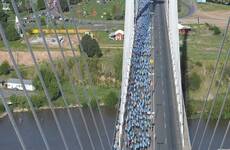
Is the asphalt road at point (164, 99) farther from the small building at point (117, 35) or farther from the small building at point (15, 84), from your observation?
the small building at point (15, 84)

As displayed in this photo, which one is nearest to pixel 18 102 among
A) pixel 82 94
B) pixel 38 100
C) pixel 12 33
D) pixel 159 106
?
pixel 38 100

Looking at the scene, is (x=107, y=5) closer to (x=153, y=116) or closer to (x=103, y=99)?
(x=103, y=99)

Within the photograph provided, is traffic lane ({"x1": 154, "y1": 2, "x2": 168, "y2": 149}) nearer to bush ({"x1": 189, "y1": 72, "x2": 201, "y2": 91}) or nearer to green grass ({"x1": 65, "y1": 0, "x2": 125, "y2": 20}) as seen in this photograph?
bush ({"x1": 189, "y1": 72, "x2": 201, "y2": 91})

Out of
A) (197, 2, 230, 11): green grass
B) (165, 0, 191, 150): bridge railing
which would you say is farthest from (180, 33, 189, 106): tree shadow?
(197, 2, 230, 11): green grass

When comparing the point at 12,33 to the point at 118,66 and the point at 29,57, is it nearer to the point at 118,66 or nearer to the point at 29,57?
the point at 29,57

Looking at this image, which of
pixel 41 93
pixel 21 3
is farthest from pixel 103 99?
pixel 21 3
